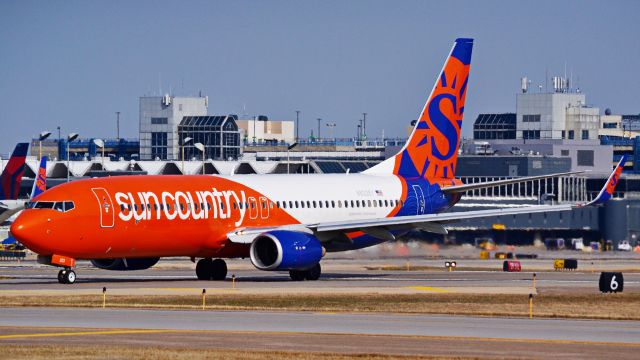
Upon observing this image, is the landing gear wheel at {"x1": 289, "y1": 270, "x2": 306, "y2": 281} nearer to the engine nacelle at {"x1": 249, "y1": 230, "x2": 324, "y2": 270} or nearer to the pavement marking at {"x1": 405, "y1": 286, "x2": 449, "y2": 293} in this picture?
the engine nacelle at {"x1": 249, "y1": 230, "x2": 324, "y2": 270}

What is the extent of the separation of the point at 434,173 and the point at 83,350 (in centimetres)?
4106

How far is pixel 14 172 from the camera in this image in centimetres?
10019

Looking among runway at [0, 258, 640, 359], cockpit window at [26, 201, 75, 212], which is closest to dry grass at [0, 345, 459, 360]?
runway at [0, 258, 640, 359]

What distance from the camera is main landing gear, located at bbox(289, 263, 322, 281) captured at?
62.1 metres

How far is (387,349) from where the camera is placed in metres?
33.4

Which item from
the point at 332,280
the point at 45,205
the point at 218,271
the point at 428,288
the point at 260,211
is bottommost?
the point at 332,280

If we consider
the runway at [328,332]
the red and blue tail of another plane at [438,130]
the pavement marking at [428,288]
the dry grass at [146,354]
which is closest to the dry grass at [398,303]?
the runway at [328,332]

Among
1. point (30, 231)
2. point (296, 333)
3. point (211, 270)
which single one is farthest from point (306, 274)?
point (296, 333)

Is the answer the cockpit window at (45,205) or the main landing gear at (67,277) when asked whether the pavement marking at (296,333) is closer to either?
the cockpit window at (45,205)

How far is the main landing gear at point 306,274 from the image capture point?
62.1m

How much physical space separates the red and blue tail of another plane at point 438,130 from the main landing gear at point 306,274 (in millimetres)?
10393

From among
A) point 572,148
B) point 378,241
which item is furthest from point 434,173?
point 572,148

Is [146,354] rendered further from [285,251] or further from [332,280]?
[332,280]

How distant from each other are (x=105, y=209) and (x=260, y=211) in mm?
8585
